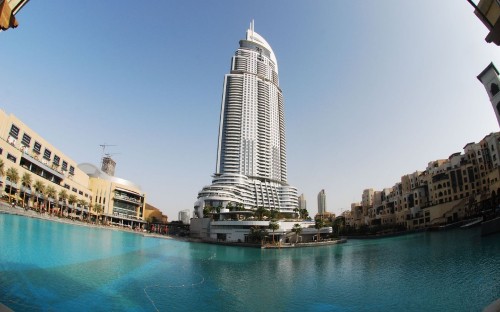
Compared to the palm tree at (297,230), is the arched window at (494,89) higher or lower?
higher

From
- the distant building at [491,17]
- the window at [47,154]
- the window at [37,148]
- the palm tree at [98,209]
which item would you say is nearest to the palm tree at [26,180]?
the window at [37,148]

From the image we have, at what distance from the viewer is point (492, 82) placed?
40.8m

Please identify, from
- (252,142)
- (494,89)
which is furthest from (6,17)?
(252,142)

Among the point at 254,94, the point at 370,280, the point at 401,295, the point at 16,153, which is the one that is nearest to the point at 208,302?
the point at 401,295

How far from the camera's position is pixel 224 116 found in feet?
569

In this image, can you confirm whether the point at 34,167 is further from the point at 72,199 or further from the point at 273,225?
the point at 273,225

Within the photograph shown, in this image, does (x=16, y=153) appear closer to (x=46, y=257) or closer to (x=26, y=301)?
(x=46, y=257)

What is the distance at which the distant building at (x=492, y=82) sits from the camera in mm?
39812

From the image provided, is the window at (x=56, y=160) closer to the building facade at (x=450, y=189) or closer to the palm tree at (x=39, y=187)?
the palm tree at (x=39, y=187)

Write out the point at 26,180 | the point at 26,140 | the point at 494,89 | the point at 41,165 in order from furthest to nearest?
the point at 41,165 → the point at 26,140 → the point at 26,180 → the point at 494,89

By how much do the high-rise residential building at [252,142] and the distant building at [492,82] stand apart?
11185cm

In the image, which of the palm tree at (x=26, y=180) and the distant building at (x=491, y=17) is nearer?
the distant building at (x=491, y=17)

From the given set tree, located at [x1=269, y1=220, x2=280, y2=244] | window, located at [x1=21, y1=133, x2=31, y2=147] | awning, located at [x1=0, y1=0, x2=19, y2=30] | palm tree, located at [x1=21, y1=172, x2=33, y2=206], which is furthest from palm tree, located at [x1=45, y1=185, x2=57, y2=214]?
awning, located at [x1=0, y1=0, x2=19, y2=30]

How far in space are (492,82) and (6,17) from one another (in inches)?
2130
